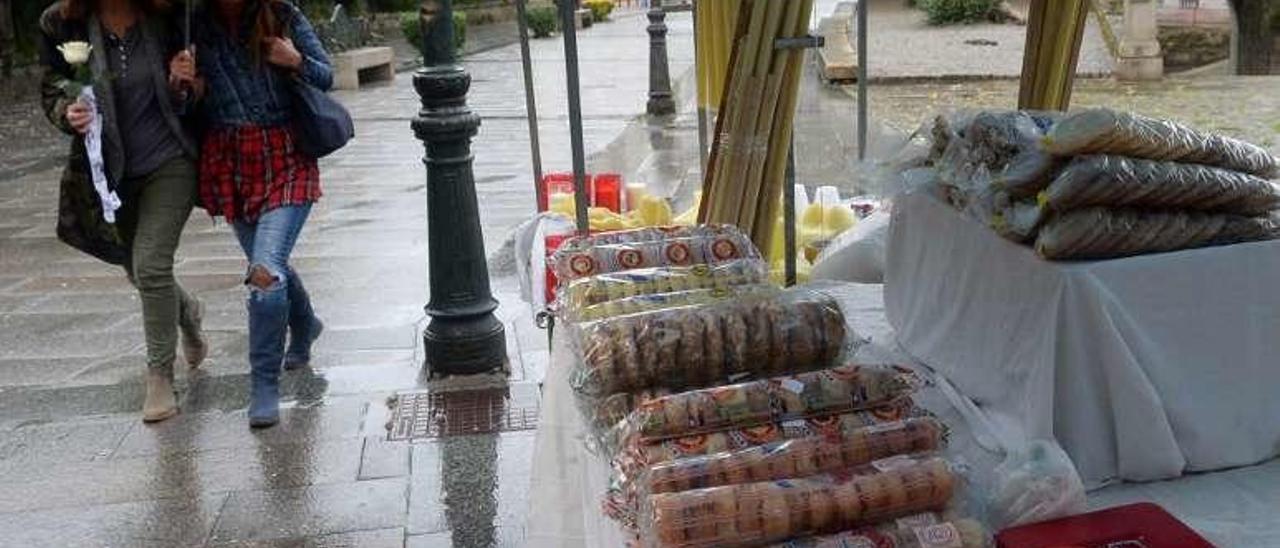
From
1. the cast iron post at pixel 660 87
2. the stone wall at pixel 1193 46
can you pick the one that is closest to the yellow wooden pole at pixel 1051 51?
the cast iron post at pixel 660 87

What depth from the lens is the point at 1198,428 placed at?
225 cm

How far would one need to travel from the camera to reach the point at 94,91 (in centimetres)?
456

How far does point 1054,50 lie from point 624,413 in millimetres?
1721

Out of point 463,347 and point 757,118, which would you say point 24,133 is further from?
point 757,118

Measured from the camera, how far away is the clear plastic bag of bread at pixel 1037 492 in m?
1.96

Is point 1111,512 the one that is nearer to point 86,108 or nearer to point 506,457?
point 506,457

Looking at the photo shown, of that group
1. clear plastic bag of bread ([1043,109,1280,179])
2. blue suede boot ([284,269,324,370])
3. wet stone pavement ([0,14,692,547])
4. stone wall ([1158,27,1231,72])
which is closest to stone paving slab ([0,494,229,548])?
wet stone pavement ([0,14,692,547])

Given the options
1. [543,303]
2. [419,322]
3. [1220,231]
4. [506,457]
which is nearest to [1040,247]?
[1220,231]

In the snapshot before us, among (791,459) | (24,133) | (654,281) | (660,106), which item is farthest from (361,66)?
(791,459)

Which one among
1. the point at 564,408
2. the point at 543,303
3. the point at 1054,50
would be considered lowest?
the point at 543,303

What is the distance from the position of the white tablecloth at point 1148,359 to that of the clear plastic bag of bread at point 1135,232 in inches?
1.1

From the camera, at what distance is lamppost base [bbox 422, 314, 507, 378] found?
548cm

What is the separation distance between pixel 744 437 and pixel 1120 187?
2.77ft

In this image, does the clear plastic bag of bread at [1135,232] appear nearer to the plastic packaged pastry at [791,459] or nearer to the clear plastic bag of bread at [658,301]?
the plastic packaged pastry at [791,459]
